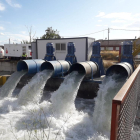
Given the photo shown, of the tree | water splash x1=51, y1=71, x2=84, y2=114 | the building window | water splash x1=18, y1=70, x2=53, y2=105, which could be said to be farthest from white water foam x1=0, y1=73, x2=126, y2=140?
the tree

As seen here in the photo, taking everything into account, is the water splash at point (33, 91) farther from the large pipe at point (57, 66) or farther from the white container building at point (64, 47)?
the white container building at point (64, 47)

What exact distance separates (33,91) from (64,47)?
298 inches

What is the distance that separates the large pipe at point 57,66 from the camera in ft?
27.2

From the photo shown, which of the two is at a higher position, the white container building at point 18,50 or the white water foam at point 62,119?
the white container building at point 18,50

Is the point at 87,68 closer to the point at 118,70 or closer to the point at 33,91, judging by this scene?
the point at 118,70

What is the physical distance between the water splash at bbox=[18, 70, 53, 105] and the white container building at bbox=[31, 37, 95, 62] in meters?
5.90

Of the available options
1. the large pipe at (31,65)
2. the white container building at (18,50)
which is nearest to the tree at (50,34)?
the white container building at (18,50)

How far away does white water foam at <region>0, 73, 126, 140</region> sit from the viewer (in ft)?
16.1

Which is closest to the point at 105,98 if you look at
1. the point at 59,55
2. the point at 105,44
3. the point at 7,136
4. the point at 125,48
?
the point at 7,136

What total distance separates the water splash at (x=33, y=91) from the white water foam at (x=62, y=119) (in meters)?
0.39

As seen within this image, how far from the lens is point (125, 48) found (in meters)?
9.08

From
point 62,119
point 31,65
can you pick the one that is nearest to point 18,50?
point 31,65

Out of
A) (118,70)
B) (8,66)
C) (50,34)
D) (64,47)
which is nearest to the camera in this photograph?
(118,70)

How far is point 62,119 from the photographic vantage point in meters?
5.99
